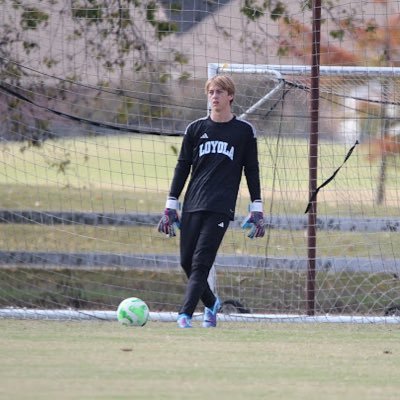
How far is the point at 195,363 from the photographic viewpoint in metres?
7.54

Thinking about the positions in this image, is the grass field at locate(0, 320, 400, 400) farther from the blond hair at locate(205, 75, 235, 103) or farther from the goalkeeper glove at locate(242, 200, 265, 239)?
the blond hair at locate(205, 75, 235, 103)

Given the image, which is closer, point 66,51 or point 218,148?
point 218,148

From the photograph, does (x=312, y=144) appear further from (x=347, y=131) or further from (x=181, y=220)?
(x=181, y=220)

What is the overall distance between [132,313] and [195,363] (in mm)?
2190

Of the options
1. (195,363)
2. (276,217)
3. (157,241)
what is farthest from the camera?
(157,241)

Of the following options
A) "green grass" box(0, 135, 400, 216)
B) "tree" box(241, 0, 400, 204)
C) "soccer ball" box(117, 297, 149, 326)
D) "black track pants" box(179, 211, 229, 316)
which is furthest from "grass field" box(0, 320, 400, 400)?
"tree" box(241, 0, 400, 204)

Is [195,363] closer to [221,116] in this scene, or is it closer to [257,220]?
[257,220]

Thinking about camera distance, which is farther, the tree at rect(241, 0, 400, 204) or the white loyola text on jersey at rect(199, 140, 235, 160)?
the tree at rect(241, 0, 400, 204)

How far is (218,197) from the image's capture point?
31.0 feet

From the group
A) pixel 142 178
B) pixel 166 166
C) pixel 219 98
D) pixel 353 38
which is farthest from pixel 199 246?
pixel 353 38

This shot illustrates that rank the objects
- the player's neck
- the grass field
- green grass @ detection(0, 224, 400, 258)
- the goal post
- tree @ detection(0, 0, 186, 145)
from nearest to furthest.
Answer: the grass field → the player's neck → the goal post → green grass @ detection(0, 224, 400, 258) → tree @ detection(0, 0, 186, 145)

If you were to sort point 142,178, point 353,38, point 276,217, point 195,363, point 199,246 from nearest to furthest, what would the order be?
point 195,363 < point 199,246 < point 276,217 < point 142,178 < point 353,38

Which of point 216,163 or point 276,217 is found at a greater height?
point 216,163

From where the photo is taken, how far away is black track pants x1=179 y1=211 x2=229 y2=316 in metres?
9.40
